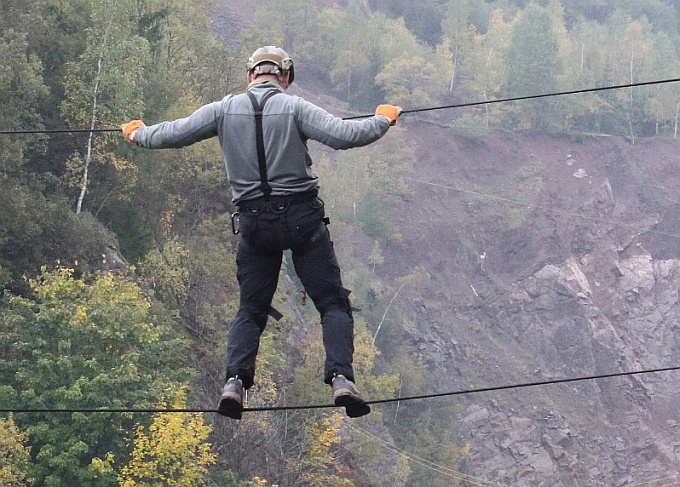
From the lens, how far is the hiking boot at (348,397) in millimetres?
6285

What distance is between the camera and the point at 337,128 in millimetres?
6020

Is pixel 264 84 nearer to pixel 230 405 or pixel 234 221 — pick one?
pixel 234 221

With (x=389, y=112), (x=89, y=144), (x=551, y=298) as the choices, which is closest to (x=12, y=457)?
(x=89, y=144)

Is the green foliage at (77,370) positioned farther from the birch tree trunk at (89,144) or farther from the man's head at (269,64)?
the man's head at (269,64)

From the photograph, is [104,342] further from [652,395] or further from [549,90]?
[549,90]

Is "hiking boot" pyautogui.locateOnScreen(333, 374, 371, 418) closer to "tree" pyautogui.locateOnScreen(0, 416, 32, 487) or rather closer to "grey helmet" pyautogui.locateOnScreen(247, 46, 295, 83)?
"grey helmet" pyautogui.locateOnScreen(247, 46, 295, 83)

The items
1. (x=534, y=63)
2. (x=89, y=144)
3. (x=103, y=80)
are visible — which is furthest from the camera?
(x=534, y=63)

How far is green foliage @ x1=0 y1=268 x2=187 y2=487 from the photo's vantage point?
23312 mm

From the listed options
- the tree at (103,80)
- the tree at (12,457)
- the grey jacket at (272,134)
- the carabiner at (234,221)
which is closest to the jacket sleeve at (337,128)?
the grey jacket at (272,134)

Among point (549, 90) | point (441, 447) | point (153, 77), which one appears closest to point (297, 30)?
point (549, 90)

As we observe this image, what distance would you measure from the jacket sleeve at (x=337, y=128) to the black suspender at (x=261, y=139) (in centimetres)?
21

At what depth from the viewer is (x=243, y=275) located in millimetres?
6672

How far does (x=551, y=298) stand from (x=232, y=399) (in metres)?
71.8

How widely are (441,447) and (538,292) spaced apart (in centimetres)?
2681
